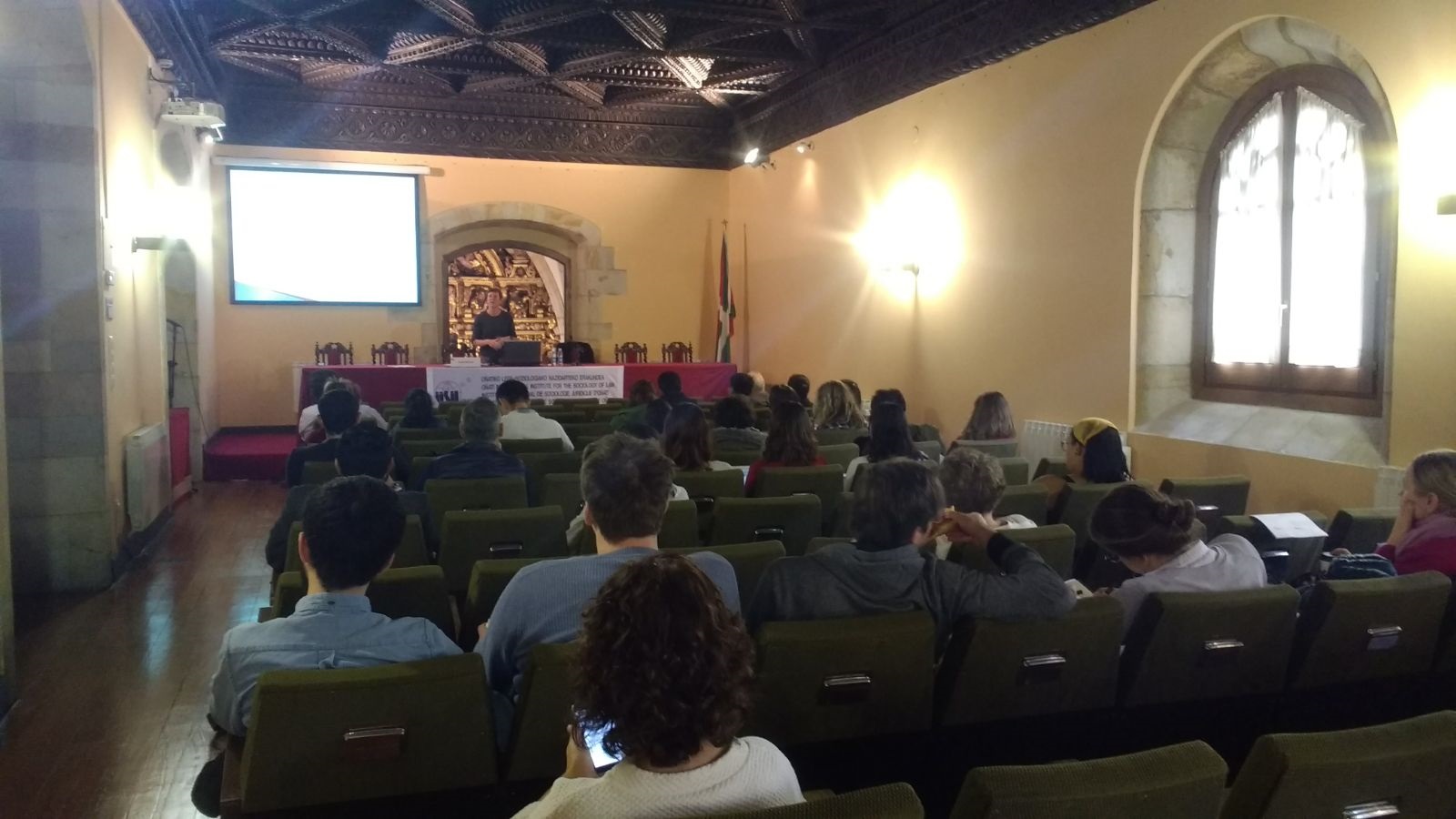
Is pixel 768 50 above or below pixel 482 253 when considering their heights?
above

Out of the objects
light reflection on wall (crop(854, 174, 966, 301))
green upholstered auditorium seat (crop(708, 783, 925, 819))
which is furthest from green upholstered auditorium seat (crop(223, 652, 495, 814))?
light reflection on wall (crop(854, 174, 966, 301))

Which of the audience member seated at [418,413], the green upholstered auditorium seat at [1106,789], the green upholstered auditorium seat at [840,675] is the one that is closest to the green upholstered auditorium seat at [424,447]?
the audience member seated at [418,413]

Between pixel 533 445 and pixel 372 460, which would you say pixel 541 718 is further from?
pixel 533 445

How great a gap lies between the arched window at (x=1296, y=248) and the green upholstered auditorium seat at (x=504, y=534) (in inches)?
175

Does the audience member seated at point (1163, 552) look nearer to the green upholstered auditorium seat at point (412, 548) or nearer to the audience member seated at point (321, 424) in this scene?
the green upholstered auditorium seat at point (412, 548)

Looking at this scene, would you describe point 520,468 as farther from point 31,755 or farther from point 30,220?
point 30,220

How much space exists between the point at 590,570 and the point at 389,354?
10.0m

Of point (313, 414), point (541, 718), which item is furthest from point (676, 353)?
point (541, 718)

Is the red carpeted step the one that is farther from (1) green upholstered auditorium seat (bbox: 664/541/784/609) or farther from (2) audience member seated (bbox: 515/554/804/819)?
(2) audience member seated (bbox: 515/554/804/819)

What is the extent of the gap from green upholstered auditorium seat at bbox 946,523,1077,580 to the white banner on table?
23.7 feet

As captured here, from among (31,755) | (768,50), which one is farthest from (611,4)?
(31,755)

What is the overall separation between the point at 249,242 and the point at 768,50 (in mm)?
6209

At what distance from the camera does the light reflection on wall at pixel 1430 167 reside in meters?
4.77

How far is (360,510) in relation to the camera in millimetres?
2289
